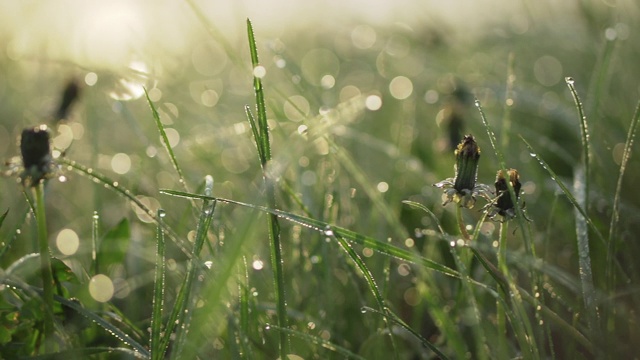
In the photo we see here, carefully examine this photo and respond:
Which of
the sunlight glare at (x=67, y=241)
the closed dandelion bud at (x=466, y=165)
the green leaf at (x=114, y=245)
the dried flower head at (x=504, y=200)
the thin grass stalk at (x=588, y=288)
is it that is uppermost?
the closed dandelion bud at (x=466, y=165)

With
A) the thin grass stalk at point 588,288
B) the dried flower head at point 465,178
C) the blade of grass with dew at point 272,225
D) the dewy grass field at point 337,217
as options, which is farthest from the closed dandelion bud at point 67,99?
the thin grass stalk at point 588,288

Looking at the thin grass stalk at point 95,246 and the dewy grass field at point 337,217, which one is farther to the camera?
the thin grass stalk at point 95,246

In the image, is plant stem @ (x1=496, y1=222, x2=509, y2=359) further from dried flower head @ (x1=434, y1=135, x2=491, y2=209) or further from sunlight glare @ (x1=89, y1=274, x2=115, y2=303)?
sunlight glare @ (x1=89, y1=274, x2=115, y2=303)

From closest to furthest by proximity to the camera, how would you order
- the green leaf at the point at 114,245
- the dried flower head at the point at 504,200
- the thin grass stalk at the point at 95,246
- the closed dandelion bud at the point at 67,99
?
1. the dried flower head at the point at 504,200
2. the thin grass stalk at the point at 95,246
3. the green leaf at the point at 114,245
4. the closed dandelion bud at the point at 67,99

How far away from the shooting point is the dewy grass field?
1.05 meters

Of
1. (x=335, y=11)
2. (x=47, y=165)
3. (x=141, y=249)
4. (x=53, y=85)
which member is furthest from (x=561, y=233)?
(x=335, y=11)

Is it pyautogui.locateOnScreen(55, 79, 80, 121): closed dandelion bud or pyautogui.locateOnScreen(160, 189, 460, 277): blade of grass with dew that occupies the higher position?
pyautogui.locateOnScreen(55, 79, 80, 121): closed dandelion bud

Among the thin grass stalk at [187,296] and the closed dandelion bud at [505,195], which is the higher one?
the closed dandelion bud at [505,195]

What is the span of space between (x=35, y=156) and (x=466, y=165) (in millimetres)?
628

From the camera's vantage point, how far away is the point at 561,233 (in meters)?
1.75

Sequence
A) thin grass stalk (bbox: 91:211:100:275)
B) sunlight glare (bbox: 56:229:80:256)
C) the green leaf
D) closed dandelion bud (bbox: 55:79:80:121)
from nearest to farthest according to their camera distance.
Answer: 1. thin grass stalk (bbox: 91:211:100:275)
2. the green leaf
3. sunlight glare (bbox: 56:229:80:256)
4. closed dandelion bud (bbox: 55:79:80:121)

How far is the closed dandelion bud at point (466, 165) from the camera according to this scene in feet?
3.65

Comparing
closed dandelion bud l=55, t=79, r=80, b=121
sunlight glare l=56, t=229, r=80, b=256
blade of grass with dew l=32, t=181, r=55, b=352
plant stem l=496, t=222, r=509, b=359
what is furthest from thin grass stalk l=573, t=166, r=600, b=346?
closed dandelion bud l=55, t=79, r=80, b=121

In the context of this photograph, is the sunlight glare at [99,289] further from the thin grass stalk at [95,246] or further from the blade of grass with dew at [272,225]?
the blade of grass with dew at [272,225]
